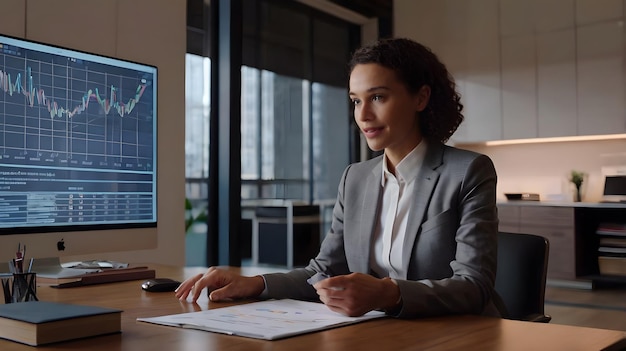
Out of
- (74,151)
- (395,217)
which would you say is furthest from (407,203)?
(74,151)

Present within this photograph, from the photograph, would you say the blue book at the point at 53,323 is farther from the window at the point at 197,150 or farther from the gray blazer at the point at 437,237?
the window at the point at 197,150

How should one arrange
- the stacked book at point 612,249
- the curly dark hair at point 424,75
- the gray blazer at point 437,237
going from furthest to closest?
the stacked book at point 612,249
the curly dark hair at point 424,75
the gray blazer at point 437,237

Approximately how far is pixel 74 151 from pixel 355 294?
85 cm

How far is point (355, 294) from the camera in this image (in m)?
1.14


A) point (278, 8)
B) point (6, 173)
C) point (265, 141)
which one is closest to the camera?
point (6, 173)

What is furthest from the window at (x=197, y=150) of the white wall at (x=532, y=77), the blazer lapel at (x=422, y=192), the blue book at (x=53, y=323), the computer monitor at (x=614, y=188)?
the computer monitor at (x=614, y=188)

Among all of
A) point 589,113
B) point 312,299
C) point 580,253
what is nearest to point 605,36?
point 589,113

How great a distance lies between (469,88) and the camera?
6.24 metres

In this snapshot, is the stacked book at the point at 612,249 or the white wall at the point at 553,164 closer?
the stacked book at the point at 612,249

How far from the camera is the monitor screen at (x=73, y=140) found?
1491 mm

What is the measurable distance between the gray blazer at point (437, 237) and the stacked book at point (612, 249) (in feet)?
Result: 14.2

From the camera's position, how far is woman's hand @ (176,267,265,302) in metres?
1.36

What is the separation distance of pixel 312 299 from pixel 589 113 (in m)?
4.69

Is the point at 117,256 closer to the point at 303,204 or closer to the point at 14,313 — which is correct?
the point at 14,313
